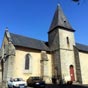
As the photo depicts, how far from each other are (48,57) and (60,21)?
8.25 meters

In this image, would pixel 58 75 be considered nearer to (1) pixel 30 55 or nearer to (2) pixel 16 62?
(1) pixel 30 55

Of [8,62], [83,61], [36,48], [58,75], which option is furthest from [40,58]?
[83,61]

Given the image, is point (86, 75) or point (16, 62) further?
point (86, 75)

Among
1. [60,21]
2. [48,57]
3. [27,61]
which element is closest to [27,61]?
[27,61]

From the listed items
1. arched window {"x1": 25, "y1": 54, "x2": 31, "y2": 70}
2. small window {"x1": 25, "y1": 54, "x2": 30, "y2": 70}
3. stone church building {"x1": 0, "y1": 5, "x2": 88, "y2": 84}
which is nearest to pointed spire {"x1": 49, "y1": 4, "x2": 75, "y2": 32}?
stone church building {"x1": 0, "y1": 5, "x2": 88, "y2": 84}

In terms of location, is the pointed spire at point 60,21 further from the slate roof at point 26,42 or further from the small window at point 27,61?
the small window at point 27,61

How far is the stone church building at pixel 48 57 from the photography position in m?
23.4

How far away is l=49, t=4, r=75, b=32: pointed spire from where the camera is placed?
29142 millimetres

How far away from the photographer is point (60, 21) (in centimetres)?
2969

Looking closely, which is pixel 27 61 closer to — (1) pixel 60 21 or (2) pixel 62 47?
(2) pixel 62 47

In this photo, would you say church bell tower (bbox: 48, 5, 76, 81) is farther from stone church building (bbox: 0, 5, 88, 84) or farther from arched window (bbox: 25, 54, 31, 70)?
arched window (bbox: 25, 54, 31, 70)

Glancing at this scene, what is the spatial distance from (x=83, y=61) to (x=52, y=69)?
655 centimetres

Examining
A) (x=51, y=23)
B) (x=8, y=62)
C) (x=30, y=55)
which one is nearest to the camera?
(x=8, y=62)

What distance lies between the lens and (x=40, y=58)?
26.3m
